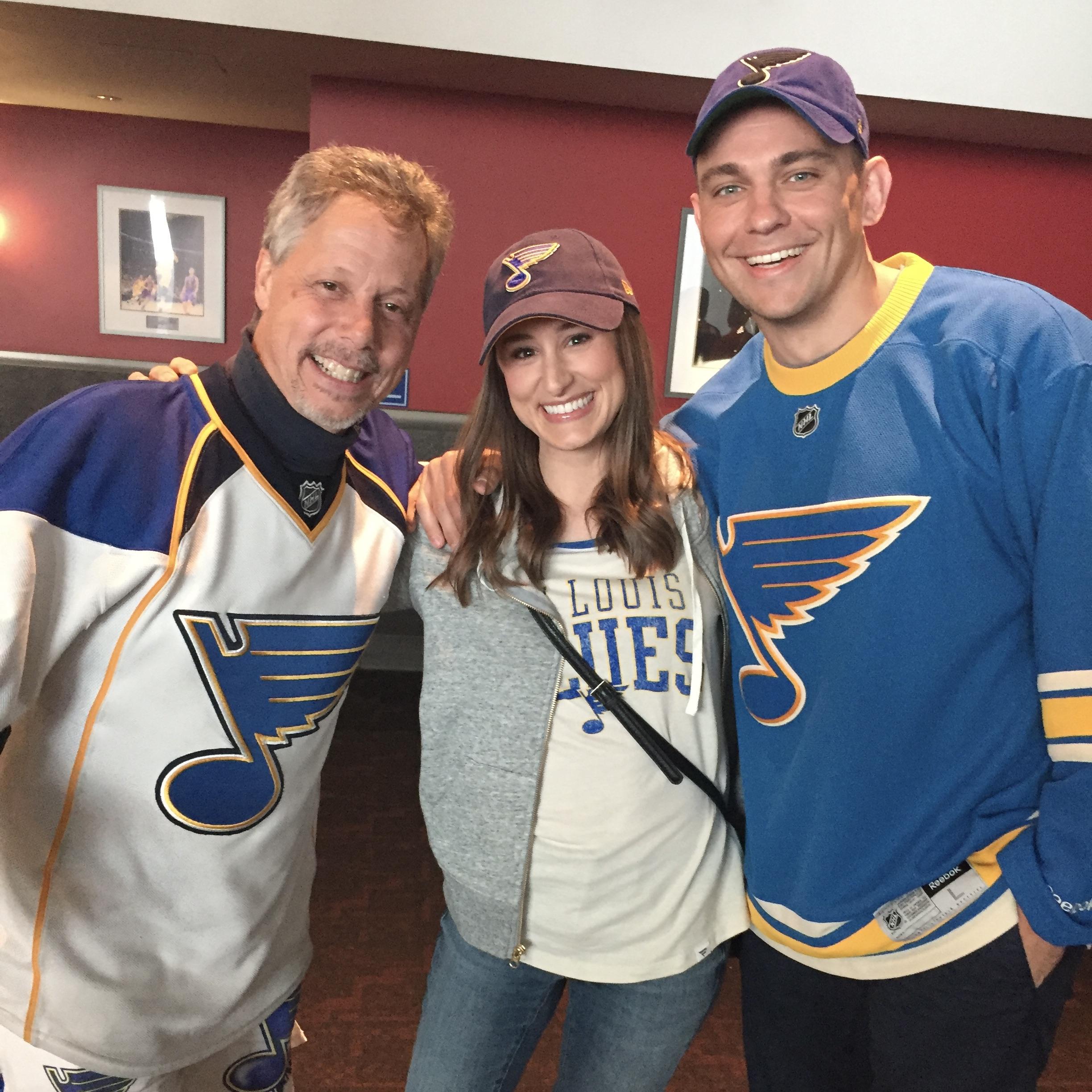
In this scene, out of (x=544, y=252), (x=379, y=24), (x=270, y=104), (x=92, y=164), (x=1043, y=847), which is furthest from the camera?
(x=92, y=164)

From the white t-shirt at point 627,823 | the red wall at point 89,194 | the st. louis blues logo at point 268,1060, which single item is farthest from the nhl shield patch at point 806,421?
the red wall at point 89,194

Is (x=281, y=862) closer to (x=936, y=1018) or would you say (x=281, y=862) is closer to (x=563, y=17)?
(x=936, y=1018)

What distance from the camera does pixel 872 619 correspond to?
1.12 metres

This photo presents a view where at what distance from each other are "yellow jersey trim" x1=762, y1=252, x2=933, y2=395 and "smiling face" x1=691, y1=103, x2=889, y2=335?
0.06 metres

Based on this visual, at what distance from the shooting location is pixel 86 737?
3.67 ft

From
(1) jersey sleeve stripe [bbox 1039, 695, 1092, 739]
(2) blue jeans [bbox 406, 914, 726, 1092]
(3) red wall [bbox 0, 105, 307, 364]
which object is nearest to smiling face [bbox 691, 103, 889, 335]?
(1) jersey sleeve stripe [bbox 1039, 695, 1092, 739]

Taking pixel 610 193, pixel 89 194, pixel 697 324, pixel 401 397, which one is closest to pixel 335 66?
pixel 610 193

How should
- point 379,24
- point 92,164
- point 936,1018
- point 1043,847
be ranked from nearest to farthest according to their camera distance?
point 1043,847 → point 936,1018 → point 379,24 → point 92,164

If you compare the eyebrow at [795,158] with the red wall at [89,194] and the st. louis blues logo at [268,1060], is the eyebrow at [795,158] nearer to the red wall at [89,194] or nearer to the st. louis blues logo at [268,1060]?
the st. louis blues logo at [268,1060]

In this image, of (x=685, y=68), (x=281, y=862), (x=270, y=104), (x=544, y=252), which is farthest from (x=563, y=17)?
(x=281, y=862)

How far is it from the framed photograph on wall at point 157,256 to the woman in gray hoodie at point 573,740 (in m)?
4.45

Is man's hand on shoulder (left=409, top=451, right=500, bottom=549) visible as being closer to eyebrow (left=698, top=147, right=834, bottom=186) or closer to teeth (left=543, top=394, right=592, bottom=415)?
teeth (left=543, top=394, right=592, bottom=415)

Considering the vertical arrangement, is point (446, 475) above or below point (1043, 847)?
above

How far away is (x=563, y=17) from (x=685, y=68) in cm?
52
